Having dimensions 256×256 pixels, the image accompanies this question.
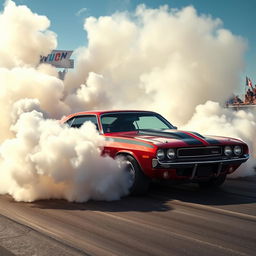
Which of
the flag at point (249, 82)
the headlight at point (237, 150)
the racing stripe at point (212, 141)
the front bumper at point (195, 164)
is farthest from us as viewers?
the flag at point (249, 82)

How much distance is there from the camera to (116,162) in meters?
5.50

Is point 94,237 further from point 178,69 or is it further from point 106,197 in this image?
point 178,69

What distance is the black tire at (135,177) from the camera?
5320 mm

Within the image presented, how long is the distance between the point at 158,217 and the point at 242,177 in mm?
3399

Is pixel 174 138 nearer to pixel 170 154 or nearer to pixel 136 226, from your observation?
pixel 170 154

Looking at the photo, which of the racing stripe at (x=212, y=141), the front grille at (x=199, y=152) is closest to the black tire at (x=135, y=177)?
the front grille at (x=199, y=152)

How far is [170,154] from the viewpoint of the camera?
17.0ft

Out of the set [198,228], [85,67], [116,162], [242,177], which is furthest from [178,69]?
[198,228]

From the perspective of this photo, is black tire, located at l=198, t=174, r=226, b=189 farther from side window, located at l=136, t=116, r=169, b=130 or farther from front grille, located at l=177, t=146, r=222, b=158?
side window, located at l=136, t=116, r=169, b=130

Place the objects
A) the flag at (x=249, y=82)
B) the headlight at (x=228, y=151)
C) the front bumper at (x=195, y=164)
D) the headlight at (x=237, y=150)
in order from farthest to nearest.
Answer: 1. the flag at (x=249, y=82)
2. the headlight at (x=237, y=150)
3. the headlight at (x=228, y=151)
4. the front bumper at (x=195, y=164)

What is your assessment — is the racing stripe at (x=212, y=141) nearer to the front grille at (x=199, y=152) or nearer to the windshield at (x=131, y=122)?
the front grille at (x=199, y=152)

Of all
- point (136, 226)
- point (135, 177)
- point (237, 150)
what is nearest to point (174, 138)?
point (135, 177)

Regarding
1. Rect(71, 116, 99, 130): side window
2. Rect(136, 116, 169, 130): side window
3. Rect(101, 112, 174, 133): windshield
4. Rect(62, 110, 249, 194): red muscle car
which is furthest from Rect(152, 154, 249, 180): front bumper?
Rect(71, 116, 99, 130): side window

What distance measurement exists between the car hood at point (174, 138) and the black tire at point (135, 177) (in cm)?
33
